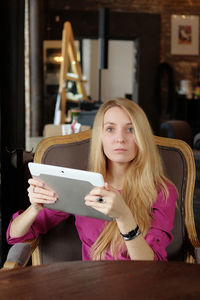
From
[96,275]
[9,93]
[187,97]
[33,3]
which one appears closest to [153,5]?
[187,97]

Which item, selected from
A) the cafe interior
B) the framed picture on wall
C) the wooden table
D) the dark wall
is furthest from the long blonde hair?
the framed picture on wall

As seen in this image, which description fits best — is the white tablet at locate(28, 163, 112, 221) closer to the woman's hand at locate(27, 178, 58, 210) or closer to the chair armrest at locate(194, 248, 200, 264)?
the woman's hand at locate(27, 178, 58, 210)

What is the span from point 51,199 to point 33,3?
24.6ft

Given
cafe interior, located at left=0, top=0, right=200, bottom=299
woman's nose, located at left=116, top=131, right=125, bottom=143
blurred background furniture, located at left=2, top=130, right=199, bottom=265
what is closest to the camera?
woman's nose, located at left=116, top=131, right=125, bottom=143

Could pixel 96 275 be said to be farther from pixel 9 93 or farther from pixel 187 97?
pixel 187 97

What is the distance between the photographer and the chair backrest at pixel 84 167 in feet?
6.49

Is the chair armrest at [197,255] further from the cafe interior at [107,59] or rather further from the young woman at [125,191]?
the cafe interior at [107,59]

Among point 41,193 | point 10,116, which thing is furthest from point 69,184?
point 10,116

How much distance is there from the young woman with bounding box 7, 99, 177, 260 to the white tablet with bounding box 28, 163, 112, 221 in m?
0.09

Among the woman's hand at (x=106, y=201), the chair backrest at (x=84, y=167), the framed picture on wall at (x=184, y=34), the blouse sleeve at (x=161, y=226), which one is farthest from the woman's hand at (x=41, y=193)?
the framed picture on wall at (x=184, y=34)

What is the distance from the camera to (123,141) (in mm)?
1686

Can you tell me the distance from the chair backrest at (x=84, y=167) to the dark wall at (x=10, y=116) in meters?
0.51

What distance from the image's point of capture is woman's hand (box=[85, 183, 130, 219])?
136 cm

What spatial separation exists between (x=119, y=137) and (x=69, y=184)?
36 centimetres
